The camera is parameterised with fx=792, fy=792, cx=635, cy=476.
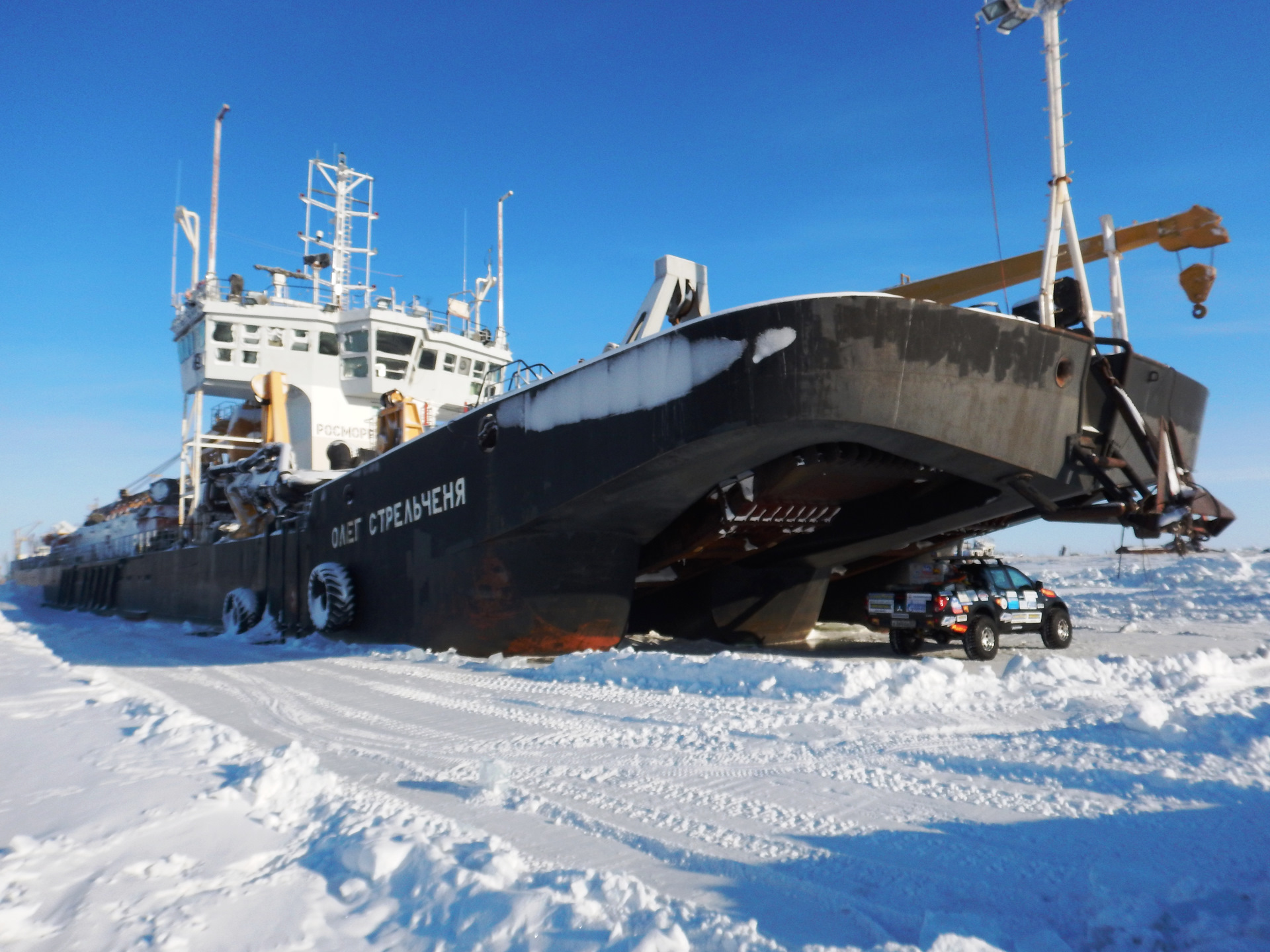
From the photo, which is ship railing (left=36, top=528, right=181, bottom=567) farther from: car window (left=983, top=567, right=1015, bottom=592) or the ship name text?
car window (left=983, top=567, right=1015, bottom=592)

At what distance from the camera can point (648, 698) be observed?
693 centimetres

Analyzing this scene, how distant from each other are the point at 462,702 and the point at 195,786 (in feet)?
10.2

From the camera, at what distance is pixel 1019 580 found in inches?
460

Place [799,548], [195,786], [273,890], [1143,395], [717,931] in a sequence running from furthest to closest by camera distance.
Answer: [799,548] < [1143,395] < [195,786] < [273,890] < [717,931]

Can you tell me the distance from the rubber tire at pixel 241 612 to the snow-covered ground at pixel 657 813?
26.3ft

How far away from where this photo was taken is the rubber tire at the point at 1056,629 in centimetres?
1125

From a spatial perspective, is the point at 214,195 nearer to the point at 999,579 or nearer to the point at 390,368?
the point at 390,368

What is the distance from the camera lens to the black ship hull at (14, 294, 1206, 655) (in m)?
7.34

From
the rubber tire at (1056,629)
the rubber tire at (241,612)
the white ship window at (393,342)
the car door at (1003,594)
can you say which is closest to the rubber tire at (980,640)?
the car door at (1003,594)

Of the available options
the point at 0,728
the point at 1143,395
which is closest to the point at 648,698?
the point at 0,728

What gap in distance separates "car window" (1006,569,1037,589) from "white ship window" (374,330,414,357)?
13573mm

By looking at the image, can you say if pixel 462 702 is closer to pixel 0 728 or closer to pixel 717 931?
pixel 0 728

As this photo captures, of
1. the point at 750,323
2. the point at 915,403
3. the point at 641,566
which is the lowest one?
the point at 641,566

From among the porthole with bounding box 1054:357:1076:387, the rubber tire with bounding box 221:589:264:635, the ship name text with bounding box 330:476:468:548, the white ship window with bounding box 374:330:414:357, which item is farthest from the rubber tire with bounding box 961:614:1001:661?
the white ship window with bounding box 374:330:414:357
